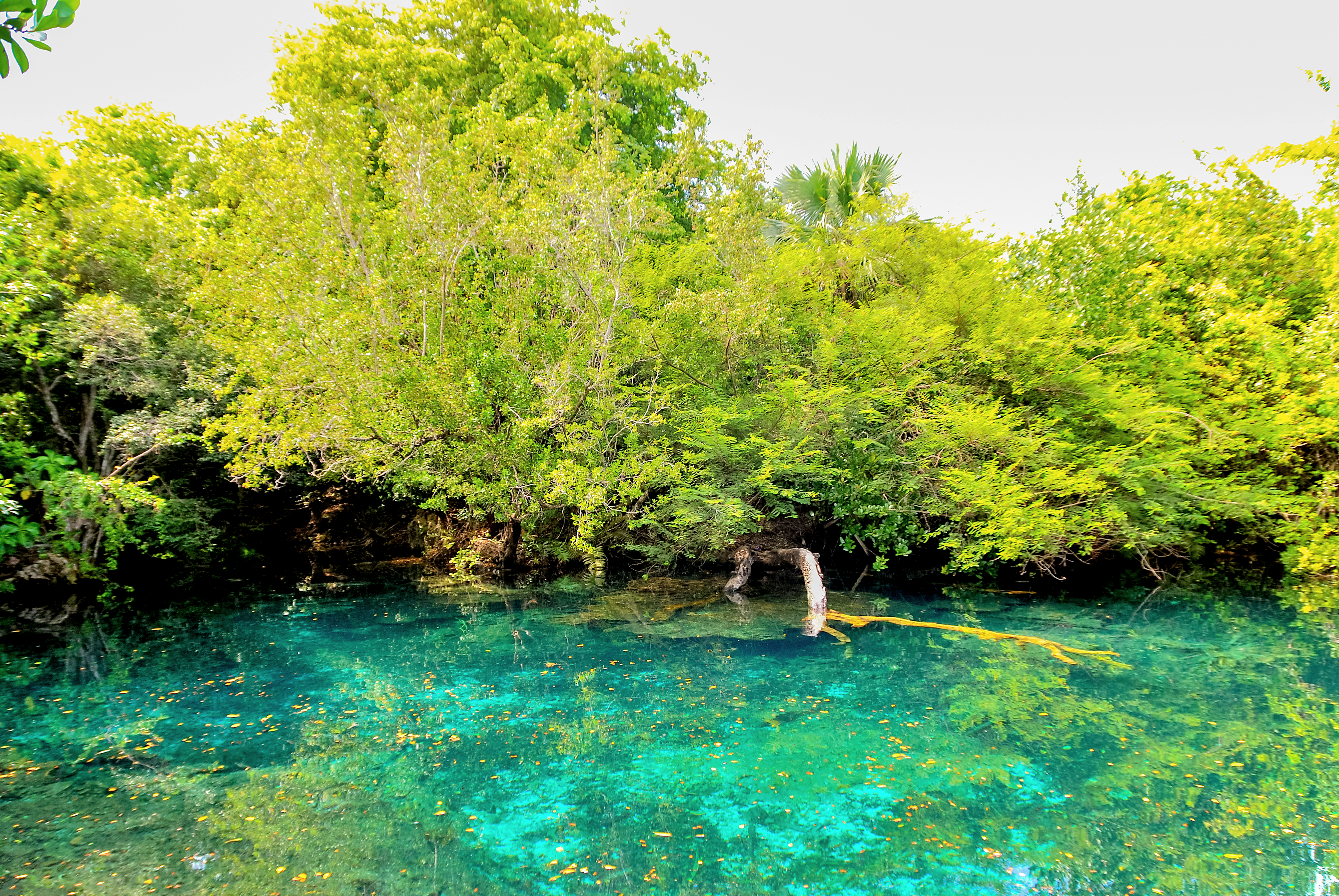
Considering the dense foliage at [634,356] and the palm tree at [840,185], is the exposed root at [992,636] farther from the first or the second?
the palm tree at [840,185]

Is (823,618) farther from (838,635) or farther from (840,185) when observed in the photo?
(840,185)

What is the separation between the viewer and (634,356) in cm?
1634

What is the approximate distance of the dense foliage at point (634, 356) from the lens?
1417cm

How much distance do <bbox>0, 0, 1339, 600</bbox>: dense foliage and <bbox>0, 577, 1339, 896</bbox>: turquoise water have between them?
3.22m

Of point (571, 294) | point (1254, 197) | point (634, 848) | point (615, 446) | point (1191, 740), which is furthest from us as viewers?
point (1254, 197)

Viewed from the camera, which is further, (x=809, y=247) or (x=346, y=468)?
(x=809, y=247)

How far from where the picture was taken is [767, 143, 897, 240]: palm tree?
72.8 feet

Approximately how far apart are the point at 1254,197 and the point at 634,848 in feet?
68.9

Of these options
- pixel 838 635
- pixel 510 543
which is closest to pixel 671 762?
pixel 838 635

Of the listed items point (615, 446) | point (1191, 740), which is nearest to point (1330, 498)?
point (1191, 740)

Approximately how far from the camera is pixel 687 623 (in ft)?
44.9

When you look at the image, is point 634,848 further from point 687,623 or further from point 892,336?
point 892,336

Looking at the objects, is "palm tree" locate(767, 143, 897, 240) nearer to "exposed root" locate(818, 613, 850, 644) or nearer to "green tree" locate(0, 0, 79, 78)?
"exposed root" locate(818, 613, 850, 644)

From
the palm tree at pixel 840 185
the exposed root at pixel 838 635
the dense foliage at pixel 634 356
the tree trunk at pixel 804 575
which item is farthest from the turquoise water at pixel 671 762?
the palm tree at pixel 840 185
